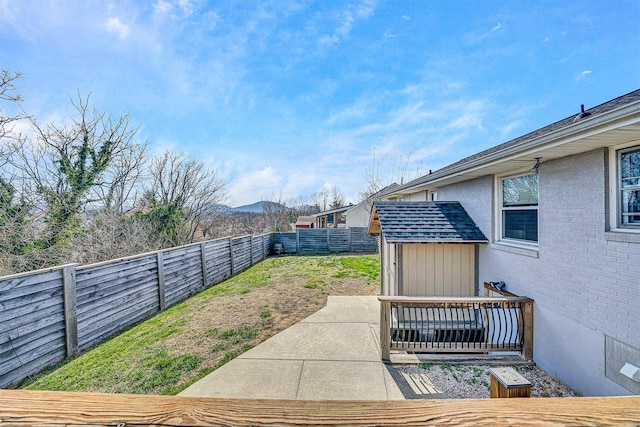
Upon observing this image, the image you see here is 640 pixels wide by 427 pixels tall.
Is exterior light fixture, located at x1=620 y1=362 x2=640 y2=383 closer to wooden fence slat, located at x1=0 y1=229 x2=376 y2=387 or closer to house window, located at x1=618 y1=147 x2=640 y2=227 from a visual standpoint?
house window, located at x1=618 y1=147 x2=640 y2=227

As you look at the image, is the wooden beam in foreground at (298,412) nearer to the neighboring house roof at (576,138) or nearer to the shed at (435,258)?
the neighboring house roof at (576,138)

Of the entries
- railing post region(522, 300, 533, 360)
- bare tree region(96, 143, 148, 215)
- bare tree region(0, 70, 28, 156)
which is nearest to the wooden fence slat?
bare tree region(96, 143, 148, 215)

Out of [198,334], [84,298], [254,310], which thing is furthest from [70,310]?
[254,310]

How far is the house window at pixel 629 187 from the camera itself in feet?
9.70

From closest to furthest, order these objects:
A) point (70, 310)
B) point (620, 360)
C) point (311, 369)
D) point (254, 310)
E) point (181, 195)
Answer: point (620, 360) → point (311, 369) → point (70, 310) → point (254, 310) → point (181, 195)

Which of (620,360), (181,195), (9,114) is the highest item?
(9,114)

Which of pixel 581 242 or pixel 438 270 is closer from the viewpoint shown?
pixel 581 242

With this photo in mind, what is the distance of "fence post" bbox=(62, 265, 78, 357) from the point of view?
14.6 feet

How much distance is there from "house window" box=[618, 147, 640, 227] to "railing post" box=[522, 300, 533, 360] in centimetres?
180

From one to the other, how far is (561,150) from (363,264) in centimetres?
954

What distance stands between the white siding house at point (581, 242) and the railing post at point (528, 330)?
7 cm

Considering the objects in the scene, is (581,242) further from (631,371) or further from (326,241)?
(326,241)

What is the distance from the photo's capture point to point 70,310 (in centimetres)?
450

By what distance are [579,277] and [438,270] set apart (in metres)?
2.31
